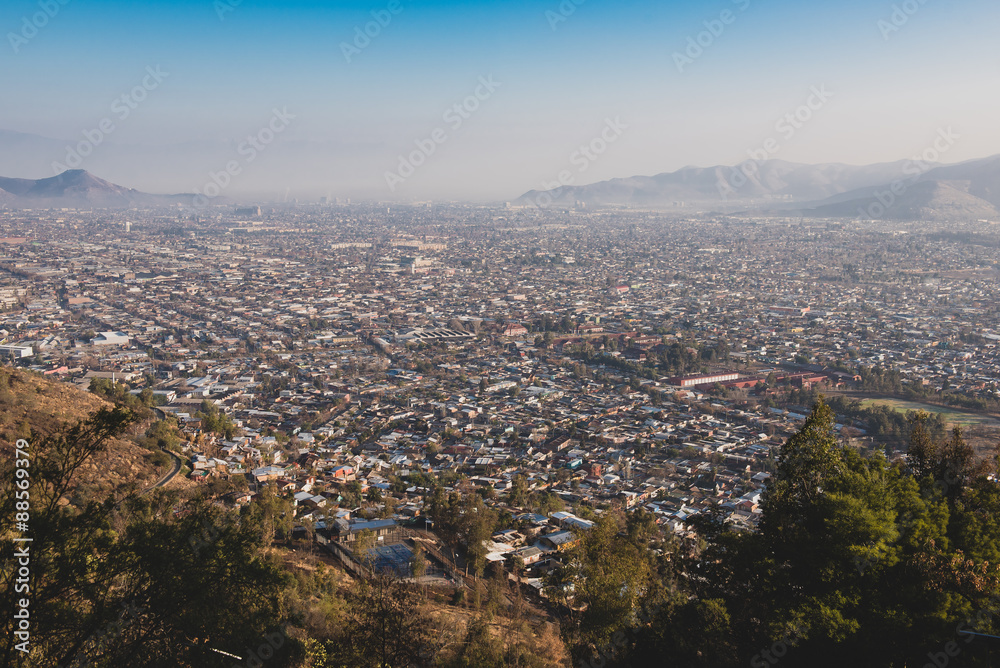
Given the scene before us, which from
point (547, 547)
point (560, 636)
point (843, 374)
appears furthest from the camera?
point (843, 374)

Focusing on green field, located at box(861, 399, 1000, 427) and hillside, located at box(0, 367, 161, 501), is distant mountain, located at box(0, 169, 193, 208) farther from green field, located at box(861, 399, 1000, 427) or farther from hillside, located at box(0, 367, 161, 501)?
green field, located at box(861, 399, 1000, 427)

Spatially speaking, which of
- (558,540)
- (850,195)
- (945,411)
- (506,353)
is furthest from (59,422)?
(850,195)

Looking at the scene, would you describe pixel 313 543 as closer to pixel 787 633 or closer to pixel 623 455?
pixel 787 633

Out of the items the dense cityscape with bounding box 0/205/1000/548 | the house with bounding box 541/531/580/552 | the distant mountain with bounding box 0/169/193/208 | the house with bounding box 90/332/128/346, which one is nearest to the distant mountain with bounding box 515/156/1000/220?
the dense cityscape with bounding box 0/205/1000/548

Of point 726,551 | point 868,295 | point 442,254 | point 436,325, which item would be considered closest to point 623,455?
point 726,551

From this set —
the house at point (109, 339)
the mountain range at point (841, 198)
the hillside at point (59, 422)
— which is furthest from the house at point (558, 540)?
the mountain range at point (841, 198)
